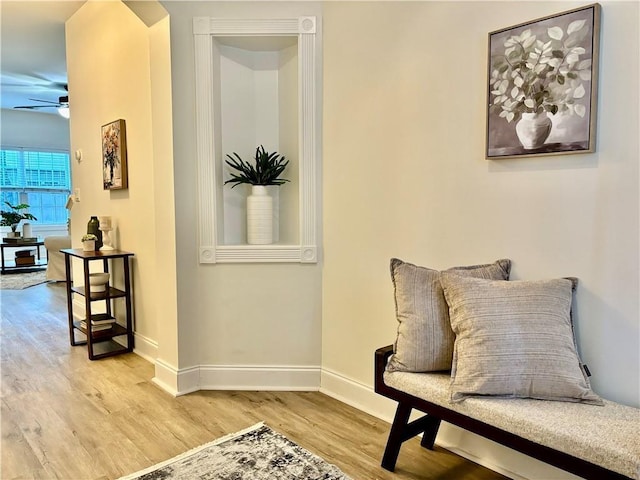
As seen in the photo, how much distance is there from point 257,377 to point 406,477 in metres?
1.18

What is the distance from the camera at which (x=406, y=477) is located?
1941mm

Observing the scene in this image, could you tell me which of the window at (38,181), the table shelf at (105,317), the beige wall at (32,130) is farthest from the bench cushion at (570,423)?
the beige wall at (32,130)

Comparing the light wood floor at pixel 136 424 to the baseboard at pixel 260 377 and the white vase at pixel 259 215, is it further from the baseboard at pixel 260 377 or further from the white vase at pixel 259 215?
the white vase at pixel 259 215

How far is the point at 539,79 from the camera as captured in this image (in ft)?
5.80

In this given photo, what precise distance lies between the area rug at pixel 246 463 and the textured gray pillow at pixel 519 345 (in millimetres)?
746

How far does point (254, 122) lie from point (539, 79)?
69.2 inches

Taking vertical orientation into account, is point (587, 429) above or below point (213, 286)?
below

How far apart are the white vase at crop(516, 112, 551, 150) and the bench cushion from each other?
0.96 m

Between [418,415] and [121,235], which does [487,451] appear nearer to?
[418,415]

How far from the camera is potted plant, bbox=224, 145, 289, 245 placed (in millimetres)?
2811

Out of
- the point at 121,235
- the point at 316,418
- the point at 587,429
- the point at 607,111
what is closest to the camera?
the point at 587,429

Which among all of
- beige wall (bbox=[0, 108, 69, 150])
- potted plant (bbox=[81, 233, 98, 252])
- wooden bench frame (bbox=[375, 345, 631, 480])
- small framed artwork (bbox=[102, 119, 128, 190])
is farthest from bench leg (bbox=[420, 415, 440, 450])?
beige wall (bbox=[0, 108, 69, 150])

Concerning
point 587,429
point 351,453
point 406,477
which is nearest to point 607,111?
point 587,429

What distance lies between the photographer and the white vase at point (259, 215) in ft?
9.28
